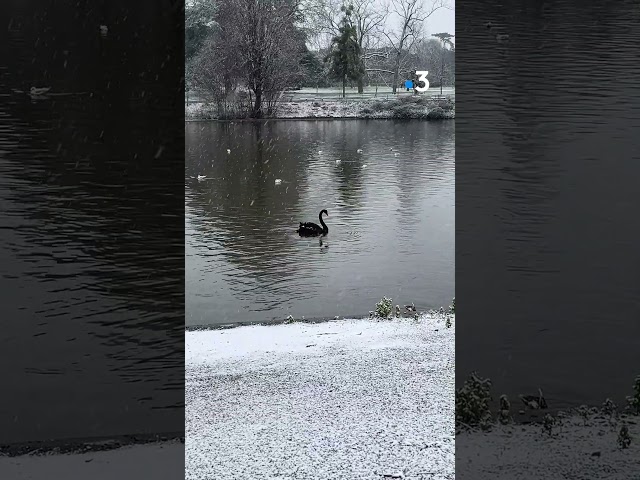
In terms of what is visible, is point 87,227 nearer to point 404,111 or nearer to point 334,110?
point 334,110

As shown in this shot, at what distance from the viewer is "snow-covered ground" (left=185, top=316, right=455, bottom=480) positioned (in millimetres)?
4023

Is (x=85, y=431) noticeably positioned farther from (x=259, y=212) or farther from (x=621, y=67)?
(x=259, y=212)

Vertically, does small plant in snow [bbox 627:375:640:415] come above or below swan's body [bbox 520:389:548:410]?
below

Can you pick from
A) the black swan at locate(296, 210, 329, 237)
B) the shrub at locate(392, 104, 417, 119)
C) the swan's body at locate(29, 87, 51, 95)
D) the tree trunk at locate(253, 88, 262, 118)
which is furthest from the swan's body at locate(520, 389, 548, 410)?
the shrub at locate(392, 104, 417, 119)

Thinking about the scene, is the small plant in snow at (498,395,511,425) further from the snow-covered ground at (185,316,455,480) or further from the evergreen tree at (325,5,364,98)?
the evergreen tree at (325,5,364,98)

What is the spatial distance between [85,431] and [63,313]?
1.56 ft

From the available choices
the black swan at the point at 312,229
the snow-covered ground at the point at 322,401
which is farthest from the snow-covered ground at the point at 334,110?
the snow-covered ground at the point at 322,401

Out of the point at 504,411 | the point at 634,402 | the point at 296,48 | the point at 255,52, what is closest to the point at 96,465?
the point at 504,411

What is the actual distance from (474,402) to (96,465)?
1.52 metres

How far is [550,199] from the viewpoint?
9.81ft

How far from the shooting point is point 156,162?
299 centimetres

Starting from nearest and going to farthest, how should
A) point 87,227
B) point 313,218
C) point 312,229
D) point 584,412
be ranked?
point 87,227 → point 584,412 → point 312,229 → point 313,218

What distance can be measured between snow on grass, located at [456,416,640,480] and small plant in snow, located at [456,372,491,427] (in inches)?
3.2

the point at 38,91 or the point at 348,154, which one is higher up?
the point at 38,91
